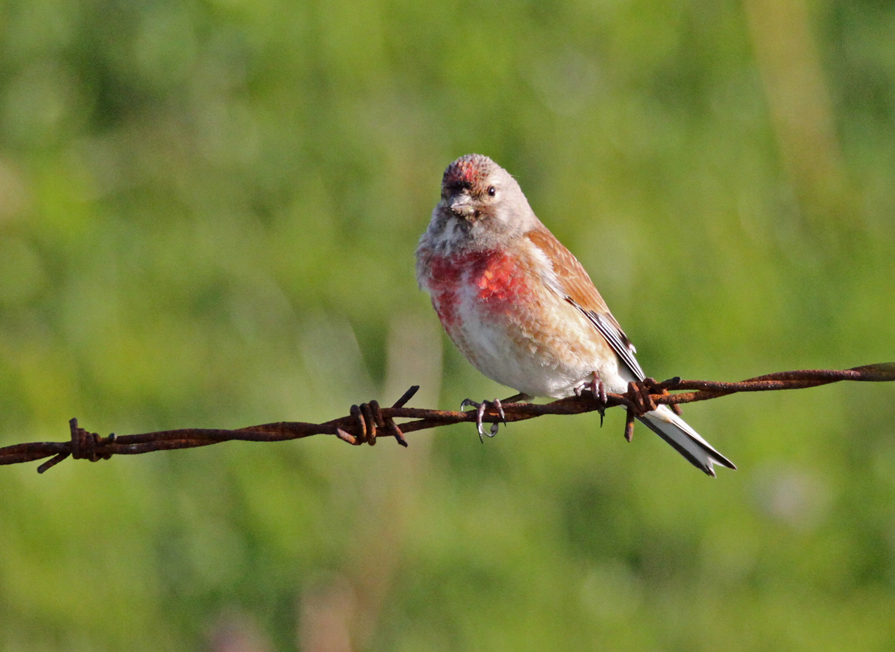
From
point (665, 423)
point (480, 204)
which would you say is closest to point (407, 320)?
point (480, 204)

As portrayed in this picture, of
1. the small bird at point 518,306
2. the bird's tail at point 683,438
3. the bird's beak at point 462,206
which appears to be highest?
the bird's beak at point 462,206

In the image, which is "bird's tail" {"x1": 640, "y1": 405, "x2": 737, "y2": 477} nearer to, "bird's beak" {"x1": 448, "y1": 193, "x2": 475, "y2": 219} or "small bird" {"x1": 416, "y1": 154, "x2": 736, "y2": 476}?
"small bird" {"x1": 416, "y1": 154, "x2": 736, "y2": 476}

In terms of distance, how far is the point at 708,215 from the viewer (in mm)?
7633

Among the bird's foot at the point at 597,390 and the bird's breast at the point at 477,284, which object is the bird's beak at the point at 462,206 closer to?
the bird's breast at the point at 477,284

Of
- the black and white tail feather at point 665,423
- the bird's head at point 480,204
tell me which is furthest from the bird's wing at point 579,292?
the bird's head at point 480,204

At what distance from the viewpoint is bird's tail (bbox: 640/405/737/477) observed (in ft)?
13.7

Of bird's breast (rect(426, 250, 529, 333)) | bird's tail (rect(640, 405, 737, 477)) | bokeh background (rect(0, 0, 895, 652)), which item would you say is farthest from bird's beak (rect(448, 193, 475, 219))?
bokeh background (rect(0, 0, 895, 652))

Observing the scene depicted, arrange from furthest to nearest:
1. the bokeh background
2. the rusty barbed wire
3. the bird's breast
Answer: the bokeh background → the bird's breast → the rusty barbed wire

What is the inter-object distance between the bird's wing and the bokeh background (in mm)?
2254

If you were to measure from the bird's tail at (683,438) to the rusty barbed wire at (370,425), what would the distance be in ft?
3.03

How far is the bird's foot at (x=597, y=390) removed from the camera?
3.48m

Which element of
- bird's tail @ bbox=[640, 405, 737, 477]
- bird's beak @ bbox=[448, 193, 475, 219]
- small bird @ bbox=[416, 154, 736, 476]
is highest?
bird's beak @ bbox=[448, 193, 475, 219]

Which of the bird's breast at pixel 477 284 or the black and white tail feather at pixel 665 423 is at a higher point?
the bird's breast at pixel 477 284

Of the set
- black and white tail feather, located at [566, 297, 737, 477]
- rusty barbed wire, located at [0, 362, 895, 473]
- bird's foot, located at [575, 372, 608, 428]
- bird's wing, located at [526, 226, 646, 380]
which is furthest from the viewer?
bird's wing, located at [526, 226, 646, 380]
